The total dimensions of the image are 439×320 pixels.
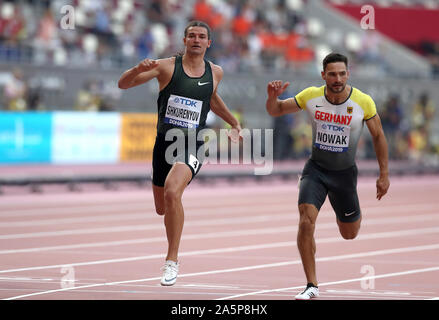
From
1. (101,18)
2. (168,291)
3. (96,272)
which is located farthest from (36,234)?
(101,18)

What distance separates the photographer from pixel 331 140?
813cm

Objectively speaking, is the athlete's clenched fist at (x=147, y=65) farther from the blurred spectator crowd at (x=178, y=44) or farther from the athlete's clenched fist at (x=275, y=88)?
the blurred spectator crowd at (x=178, y=44)

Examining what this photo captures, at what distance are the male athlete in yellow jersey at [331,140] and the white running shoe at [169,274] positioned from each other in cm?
112

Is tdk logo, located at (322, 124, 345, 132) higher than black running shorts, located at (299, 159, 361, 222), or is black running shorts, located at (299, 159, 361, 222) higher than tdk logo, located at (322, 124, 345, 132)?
tdk logo, located at (322, 124, 345, 132)

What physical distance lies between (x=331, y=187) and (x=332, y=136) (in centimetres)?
46

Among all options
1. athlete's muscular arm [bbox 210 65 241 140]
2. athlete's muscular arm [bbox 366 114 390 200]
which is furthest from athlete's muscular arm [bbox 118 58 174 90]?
athlete's muscular arm [bbox 366 114 390 200]

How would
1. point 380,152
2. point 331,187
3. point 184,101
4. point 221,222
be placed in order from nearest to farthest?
1. point 380,152
2. point 331,187
3. point 184,101
4. point 221,222

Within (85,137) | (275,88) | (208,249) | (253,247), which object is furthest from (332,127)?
(85,137)

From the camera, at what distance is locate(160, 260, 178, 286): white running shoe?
814 centimetres

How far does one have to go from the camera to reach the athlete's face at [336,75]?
784 cm

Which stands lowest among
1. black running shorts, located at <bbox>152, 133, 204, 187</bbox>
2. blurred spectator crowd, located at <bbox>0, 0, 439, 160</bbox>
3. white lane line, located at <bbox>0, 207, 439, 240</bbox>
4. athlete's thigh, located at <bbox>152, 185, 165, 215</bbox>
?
white lane line, located at <bbox>0, 207, 439, 240</bbox>

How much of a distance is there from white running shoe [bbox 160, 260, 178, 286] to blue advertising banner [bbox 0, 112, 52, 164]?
12592 millimetres

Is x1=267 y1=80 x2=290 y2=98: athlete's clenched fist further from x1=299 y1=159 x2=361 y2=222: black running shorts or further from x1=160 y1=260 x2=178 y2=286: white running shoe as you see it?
x1=160 y1=260 x2=178 y2=286: white running shoe

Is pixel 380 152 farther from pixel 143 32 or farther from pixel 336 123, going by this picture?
pixel 143 32
